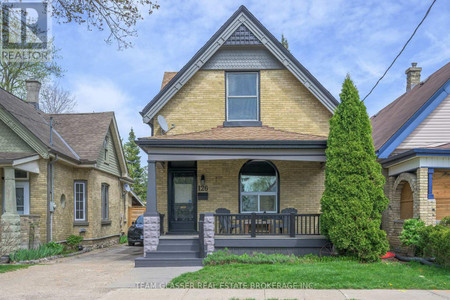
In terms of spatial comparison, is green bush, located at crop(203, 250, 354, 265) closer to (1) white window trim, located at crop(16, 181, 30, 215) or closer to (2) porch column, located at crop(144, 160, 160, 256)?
(2) porch column, located at crop(144, 160, 160, 256)

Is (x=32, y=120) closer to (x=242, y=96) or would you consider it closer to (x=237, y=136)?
(x=242, y=96)

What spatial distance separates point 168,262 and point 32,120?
9181mm

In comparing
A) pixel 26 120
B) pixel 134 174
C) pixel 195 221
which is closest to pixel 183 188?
pixel 195 221

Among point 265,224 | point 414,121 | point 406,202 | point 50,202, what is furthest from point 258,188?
point 50,202

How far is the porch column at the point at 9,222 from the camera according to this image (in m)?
12.3

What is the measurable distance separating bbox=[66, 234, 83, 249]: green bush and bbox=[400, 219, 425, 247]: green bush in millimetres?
11512

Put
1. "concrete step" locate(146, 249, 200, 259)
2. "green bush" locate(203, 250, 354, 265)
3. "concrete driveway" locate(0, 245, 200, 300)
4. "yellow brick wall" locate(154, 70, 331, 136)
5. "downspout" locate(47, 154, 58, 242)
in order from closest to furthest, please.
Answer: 1. "concrete driveway" locate(0, 245, 200, 300)
2. "green bush" locate(203, 250, 354, 265)
3. "concrete step" locate(146, 249, 200, 259)
4. "yellow brick wall" locate(154, 70, 331, 136)
5. "downspout" locate(47, 154, 58, 242)

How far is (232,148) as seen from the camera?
37.0ft

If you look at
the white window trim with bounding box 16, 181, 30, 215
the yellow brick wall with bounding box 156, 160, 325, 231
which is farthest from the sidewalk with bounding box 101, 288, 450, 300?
the white window trim with bounding box 16, 181, 30, 215

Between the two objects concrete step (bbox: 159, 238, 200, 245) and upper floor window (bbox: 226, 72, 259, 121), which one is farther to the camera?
upper floor window (bbox: 226, 72, 259, 121)

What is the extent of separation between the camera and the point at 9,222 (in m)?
12.4

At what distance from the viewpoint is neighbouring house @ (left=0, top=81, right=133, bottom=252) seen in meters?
13.2

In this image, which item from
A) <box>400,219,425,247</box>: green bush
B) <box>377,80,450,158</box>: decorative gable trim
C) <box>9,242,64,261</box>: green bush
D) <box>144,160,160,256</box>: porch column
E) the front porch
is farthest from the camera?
<box>377,80,450,158</box>: decorative gable trim

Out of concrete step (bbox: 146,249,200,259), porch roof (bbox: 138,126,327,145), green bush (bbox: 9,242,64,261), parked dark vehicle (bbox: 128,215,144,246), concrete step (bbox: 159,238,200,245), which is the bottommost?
parked dark vehicle (bbox: 128,215,144,246)
